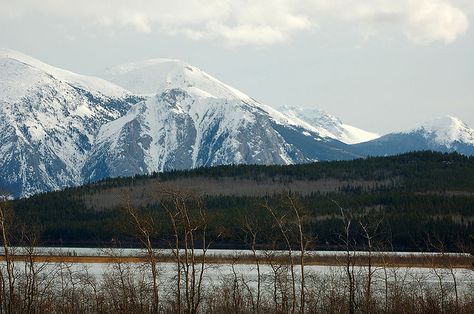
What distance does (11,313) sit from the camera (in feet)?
235

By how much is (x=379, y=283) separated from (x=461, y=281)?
13.9 metres

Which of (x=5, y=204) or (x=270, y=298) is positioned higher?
(x=5, y=204)

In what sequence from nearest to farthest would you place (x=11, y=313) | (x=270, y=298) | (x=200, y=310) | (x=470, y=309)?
1. (x=11, y=313)
2. (x=470, y=309)
3. (x=200, y=310)
4. (x=270, y=298)

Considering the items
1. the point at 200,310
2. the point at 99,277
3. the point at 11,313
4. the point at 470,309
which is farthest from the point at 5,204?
the point at 99,277

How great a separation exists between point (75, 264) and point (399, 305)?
318ft

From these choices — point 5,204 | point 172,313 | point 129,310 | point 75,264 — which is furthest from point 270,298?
point 75,264

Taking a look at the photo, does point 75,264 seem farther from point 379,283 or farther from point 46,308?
point 46,308

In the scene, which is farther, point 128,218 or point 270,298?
point 270,298

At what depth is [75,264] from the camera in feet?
568

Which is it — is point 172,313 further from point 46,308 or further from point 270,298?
point 270,298

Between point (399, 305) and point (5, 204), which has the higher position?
point (5, 204)

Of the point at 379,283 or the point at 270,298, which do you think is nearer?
the point at 270,298

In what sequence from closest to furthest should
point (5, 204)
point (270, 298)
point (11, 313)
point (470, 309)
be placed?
point (11, 313) → point (5, 204) → point (470, 309) → point (270, 298)

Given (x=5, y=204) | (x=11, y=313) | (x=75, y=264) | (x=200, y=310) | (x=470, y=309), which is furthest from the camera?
(x=75, y=264)
